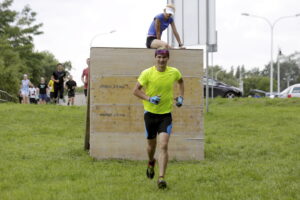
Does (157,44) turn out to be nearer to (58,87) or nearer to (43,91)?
(58,87)

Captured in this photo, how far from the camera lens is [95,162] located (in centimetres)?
1037

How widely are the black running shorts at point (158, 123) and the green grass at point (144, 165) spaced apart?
0.77m

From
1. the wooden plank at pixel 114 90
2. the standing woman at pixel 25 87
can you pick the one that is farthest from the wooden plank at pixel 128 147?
the standing woman at pixel 25 87

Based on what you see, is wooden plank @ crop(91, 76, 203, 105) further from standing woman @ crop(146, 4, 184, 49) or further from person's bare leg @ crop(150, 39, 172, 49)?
standing woman @ crop(146, 4, 184, 49)

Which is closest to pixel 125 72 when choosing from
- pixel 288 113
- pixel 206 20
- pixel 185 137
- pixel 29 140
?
pixel 185 137

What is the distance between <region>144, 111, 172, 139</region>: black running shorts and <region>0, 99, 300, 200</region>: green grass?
0.77 metres

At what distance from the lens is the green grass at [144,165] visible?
7434 millimetres

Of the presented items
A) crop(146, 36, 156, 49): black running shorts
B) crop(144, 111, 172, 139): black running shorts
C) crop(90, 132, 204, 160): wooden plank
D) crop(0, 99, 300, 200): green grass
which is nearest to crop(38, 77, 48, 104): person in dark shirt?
crop(0, 99, 300, 200): green grass

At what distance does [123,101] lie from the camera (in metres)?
11.0

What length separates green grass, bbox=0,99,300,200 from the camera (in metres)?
7.43

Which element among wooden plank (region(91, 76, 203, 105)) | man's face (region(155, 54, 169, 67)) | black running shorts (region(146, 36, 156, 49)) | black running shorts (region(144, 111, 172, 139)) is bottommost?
black running shorts (region(144, 111, 172, 139))

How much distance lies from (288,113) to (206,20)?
4471 millimetres

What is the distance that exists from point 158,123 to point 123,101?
2.82 metres

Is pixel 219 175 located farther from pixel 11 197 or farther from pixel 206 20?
pixel 206 20
